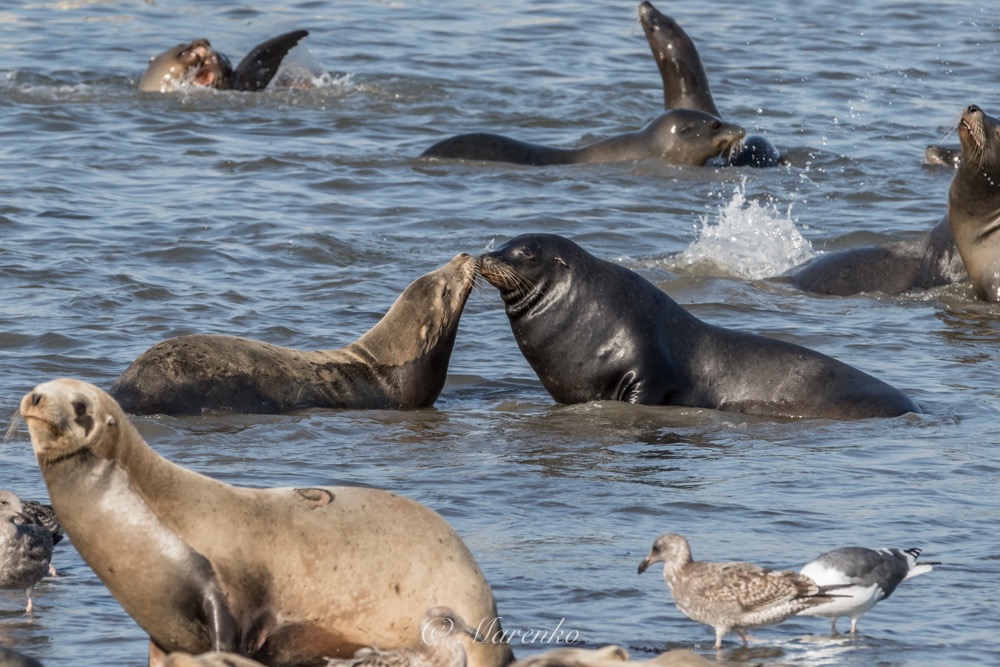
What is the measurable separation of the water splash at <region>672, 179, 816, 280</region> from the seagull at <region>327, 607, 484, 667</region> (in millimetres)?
7565

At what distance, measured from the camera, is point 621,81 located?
1961cm

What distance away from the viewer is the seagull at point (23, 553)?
5.47m

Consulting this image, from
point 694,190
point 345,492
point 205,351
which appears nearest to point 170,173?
point 694,190

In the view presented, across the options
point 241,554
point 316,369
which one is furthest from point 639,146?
point 241,554

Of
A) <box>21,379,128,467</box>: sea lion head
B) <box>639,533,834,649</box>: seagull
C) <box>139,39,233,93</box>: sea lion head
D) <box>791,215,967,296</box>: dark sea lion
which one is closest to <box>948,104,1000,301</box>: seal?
<box>791,215,967,296</box>: dark sea lion

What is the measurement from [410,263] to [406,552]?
23.5ft

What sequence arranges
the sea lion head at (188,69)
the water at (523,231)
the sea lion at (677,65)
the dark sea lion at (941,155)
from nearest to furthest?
1. the water at (523,231)
2. the dark sea lion at (941,155)
3. the sea lion at (677,65)
4. the sea lion head at (188,69)

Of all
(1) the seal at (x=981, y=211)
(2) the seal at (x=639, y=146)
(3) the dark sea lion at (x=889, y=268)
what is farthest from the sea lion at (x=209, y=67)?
(1) the seal at (x=981, y=211)

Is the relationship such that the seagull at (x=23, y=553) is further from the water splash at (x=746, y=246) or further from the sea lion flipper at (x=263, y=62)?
the sea lion flipper at (x=263, y=62)

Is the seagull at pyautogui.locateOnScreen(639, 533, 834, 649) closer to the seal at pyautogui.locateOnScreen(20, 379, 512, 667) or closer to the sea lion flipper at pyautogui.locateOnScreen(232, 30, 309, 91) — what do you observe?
the seal at pyautogui.locateOnScreen(20, 379, 512, 667)

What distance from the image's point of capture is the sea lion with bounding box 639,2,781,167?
16.5 metres

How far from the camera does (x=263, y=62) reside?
59.3 feet

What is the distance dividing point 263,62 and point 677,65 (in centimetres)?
422

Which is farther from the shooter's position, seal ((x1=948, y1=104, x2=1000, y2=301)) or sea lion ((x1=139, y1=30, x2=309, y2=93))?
sea lion ((x1=139, y1=30, x2=309, y2=93))
